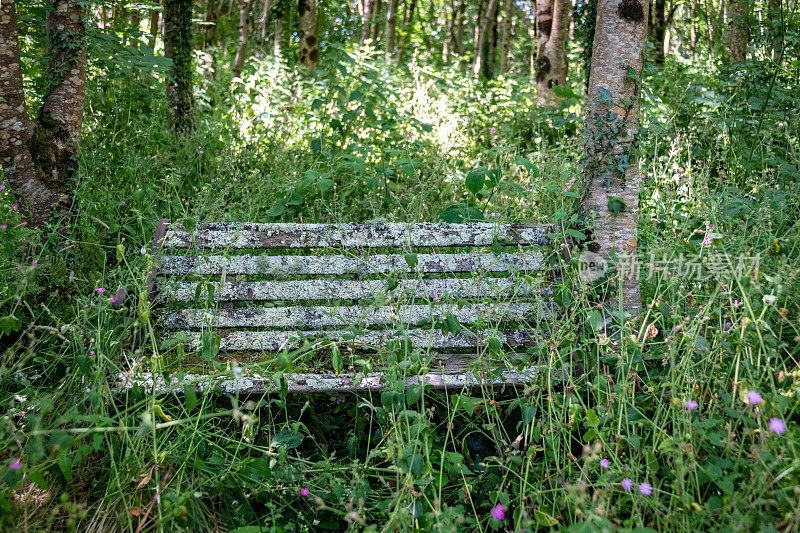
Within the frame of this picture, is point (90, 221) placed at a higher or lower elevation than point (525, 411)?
higher

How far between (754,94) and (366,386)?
164 inches

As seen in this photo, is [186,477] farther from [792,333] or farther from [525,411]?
[792,333]

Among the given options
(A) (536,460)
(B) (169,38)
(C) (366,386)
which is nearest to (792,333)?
(A) (536,460)

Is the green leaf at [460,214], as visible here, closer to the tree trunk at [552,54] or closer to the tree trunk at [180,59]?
the tree trunk at [180,59]

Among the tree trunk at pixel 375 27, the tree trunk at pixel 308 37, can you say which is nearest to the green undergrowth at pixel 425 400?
the tree trunk at pixel 308 37

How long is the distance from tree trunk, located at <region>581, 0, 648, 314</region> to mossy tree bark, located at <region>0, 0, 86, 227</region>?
128 inches

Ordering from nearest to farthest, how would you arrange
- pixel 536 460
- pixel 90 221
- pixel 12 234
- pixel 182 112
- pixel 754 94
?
pixel 536 460 → pixel 12 234 → pixel 90 221 → pixel 754 94 → pixel 182 112

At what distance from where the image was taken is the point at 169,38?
228 inches

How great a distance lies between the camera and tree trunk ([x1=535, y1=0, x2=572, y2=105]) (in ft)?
25.1

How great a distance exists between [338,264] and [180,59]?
156 inches

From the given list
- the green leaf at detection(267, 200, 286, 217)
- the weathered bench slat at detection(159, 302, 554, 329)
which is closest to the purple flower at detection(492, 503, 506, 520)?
the weathered bench slat at detection(159, 302, 554, 329)

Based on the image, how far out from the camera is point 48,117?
11.1 feet

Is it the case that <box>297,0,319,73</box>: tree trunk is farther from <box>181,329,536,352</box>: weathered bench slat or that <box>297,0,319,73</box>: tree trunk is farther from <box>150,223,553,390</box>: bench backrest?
<box>181,329,536,352</box>: weathered bench slat

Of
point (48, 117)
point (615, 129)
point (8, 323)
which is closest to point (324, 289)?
point (8, 323)
